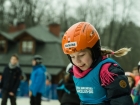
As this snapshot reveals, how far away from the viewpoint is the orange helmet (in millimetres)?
2629

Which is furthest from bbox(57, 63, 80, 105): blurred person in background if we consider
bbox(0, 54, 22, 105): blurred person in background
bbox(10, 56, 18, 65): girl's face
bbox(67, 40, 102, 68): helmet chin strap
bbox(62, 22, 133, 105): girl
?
bbox(0, 54, 22, 105): blurred person in background

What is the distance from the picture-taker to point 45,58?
30453mm

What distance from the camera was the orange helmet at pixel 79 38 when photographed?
2629mm

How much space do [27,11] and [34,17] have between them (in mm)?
1590

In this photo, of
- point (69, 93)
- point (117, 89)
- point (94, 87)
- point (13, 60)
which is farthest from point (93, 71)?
point (13, 60)

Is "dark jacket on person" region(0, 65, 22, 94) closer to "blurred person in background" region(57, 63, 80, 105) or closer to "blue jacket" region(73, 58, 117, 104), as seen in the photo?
"blurred person in background" region(57, 63, 80, 105)

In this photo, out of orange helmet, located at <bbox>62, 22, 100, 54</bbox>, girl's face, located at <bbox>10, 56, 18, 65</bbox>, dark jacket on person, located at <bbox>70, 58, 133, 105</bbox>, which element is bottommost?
dark jacket on person, located at <bbox>70, 58, 133, 105</bbox>

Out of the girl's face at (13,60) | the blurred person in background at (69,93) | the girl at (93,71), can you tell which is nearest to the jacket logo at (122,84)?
the girl at (93,71)

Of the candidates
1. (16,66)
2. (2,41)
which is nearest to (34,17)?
(2,41)

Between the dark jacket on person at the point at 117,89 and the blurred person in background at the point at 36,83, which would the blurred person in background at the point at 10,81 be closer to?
the blurred person in background at the point at 36,83

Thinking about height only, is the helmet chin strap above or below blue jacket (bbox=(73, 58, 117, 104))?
above

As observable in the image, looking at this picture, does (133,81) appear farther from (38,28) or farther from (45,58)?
(38,28)

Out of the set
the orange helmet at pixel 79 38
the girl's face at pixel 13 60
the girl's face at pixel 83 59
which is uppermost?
the girl's face at pixel 13 60

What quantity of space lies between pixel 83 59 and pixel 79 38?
7.6 inches
